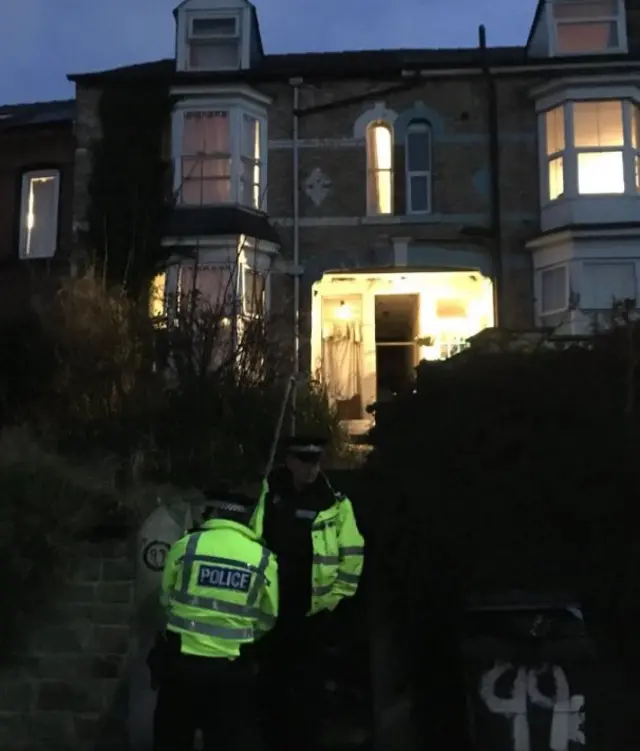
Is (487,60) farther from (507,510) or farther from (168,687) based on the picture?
(168,687)

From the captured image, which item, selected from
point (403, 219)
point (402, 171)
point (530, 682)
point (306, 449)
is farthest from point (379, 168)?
point (530, 682)

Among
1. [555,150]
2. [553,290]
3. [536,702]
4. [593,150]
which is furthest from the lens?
[555,150]

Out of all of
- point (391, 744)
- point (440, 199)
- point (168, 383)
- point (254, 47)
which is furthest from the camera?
point (254, 47)

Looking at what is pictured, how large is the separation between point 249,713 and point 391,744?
166cm

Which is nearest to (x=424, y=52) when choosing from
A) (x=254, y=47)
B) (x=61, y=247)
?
(x=254, y=47)

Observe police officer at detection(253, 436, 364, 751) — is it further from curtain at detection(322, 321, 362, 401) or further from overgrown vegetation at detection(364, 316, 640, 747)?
curtain at detection(322, 321, 362, 401)

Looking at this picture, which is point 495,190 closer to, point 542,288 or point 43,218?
point 542,288

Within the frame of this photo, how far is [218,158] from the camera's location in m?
16.4

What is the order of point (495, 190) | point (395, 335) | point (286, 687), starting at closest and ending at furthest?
point (286, 687), point (495, 190), point (395, 335)

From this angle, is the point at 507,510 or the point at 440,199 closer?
the point at 507,510

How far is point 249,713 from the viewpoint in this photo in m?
4.63

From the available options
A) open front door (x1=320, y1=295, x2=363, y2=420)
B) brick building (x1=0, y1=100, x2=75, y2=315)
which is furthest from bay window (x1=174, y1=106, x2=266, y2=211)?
brick building (x1=0, y1=100, x2=75, y2=315)

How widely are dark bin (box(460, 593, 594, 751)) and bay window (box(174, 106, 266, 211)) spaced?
12688 mm

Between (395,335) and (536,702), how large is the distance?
14.4m
